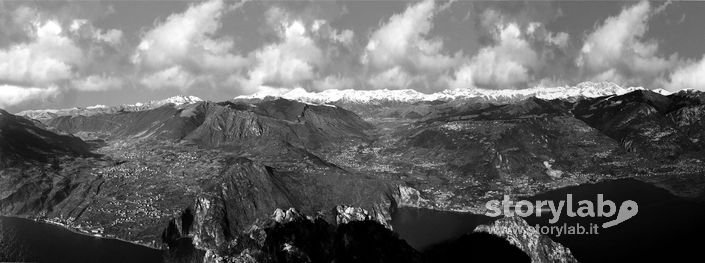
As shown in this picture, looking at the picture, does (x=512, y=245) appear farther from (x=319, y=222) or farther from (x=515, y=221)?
(x=319, y=222)

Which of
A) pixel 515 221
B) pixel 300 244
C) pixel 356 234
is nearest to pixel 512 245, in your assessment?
pixel 515 221

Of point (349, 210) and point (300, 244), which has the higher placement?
point (349, 210)

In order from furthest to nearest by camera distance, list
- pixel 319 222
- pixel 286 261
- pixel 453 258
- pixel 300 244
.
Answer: pixel 453 258, pixel 319 222, pixel 300 244, pixel 286 261

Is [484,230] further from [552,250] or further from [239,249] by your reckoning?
[239,249]

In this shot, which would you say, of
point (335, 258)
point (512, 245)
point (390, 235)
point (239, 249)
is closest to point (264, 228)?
point (239, 249)

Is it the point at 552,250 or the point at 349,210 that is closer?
the point at 349,210

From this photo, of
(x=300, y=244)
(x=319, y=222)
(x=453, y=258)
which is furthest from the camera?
(x=453, y=258)
